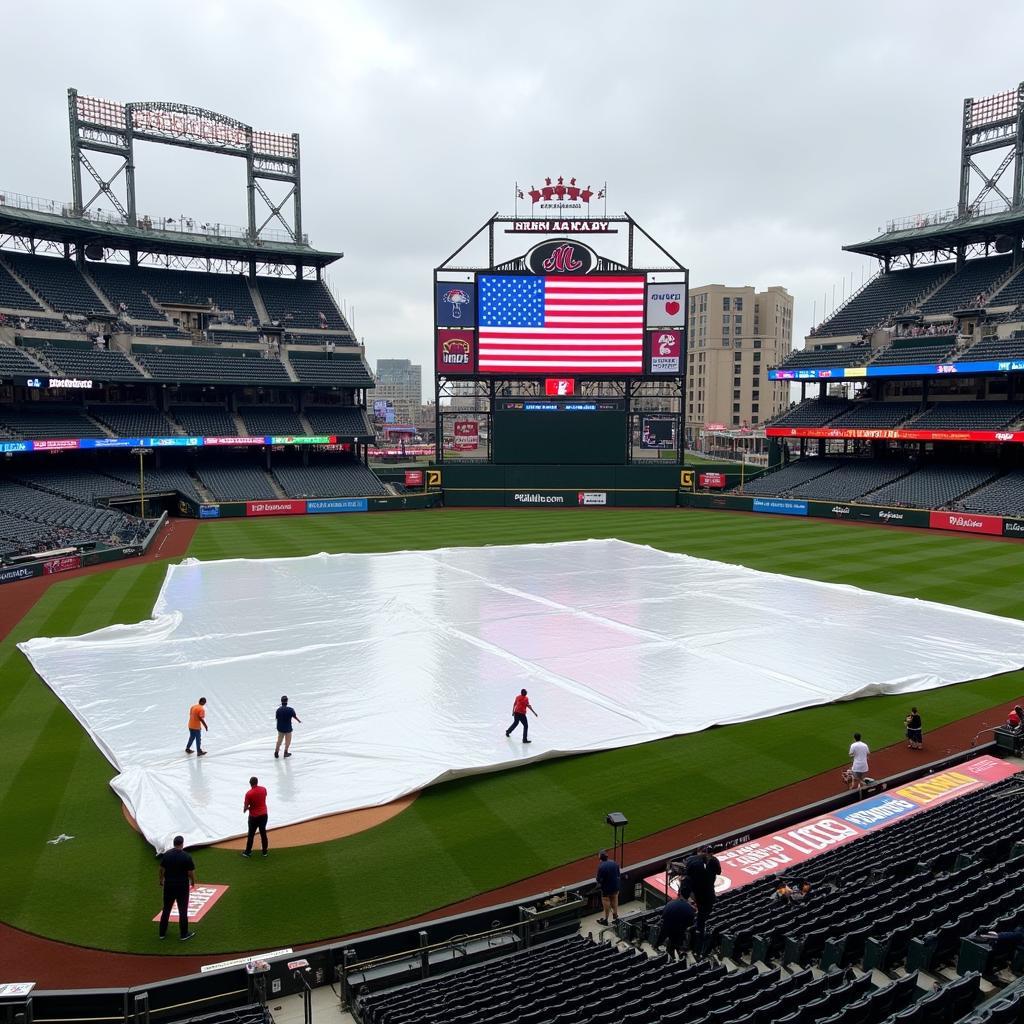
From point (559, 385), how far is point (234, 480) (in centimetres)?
A: 2815

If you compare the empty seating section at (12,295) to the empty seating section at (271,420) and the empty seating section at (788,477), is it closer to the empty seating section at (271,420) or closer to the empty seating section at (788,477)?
the empty seating section at (271,420)

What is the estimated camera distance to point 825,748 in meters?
17.1

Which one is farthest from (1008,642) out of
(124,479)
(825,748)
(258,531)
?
(124,479)

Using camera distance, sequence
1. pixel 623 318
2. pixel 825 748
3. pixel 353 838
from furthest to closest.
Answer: pixel 623 318, pixel 825 748, pixel 353 838

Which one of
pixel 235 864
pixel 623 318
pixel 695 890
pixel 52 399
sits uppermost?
pixel 623 318

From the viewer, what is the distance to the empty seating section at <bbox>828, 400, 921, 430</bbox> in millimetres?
63000

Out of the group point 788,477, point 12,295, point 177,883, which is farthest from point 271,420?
point 177,883

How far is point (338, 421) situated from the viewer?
72.0m

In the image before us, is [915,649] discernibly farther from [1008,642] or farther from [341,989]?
[341,989]

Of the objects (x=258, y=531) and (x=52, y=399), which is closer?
(x=258, y=531)

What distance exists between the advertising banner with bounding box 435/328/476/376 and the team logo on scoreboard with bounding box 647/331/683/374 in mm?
15154

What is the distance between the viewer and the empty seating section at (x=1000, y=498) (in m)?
49.6

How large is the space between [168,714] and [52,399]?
170 feet

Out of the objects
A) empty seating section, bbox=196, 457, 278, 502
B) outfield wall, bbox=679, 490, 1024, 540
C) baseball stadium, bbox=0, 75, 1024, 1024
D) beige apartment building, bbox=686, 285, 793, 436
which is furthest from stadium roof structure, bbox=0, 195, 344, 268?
beige apartment building, bbox=686, 285, 793, 436
